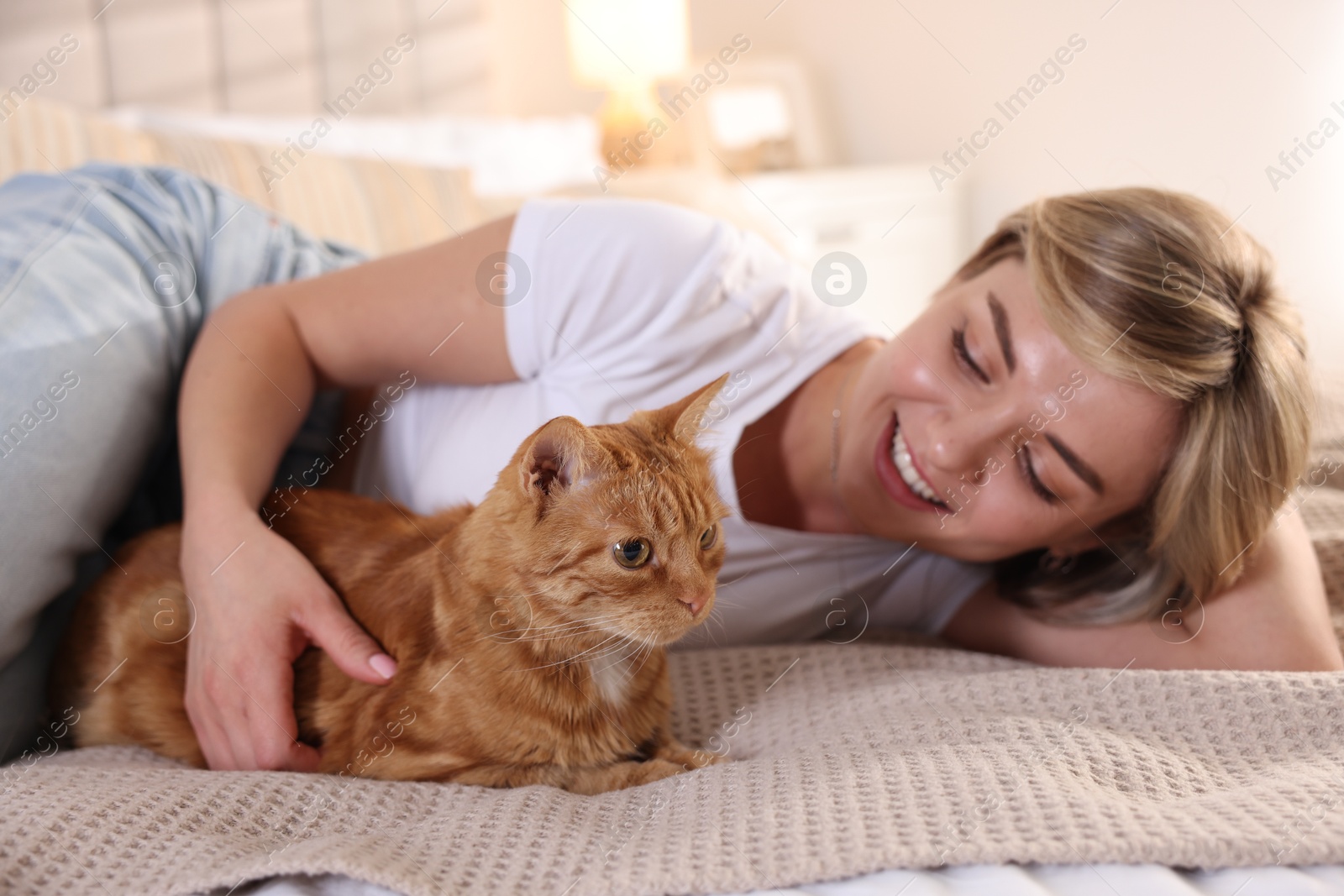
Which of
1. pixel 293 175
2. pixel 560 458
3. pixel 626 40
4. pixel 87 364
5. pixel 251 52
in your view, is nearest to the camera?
pixel 560 458

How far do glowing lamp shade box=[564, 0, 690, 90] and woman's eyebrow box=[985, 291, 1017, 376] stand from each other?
2956 mm

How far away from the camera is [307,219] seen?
6.70 ft

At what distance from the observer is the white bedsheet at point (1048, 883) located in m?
0.71

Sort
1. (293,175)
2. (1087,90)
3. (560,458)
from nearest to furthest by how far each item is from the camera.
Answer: (560,458)
(293,175)
(1087,90)

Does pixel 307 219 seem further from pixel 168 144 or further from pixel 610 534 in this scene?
pixel 610 534

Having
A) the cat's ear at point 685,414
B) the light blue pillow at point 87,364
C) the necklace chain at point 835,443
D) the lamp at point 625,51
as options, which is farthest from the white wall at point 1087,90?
the light blue pillow at point 87,364

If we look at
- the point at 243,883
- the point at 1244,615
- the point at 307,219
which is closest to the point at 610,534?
the point at 243,883

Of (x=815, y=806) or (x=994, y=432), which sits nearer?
(x=815, y=806)

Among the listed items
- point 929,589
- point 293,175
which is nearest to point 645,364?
point 929,589

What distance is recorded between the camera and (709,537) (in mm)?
851

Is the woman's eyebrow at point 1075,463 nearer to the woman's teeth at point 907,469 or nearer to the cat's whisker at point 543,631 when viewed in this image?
the woman's teeth at point 907,469

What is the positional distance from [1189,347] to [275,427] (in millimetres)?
1130

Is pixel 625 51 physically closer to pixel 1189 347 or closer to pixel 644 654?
pixel 1189 347

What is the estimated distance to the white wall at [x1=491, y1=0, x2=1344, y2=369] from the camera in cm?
234
